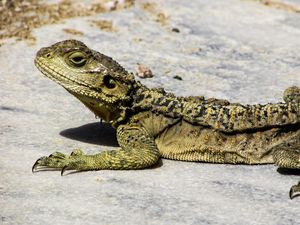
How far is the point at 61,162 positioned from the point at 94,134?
4.09ft

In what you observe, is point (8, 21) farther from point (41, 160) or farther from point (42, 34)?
point (41, 160)

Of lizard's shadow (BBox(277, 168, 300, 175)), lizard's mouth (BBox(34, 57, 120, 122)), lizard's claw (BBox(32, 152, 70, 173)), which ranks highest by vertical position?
lizard's mouth (BBox(34, 57, 120, 122))

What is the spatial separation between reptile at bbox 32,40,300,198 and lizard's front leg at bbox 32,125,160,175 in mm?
13

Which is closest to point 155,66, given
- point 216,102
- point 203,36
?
point 203,36

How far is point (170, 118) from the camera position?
7.96m

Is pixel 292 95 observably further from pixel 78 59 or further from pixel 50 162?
pixel 50 162

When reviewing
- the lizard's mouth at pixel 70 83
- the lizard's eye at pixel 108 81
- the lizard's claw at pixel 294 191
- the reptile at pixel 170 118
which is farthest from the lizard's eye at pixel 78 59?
the lizard's claw at pixel 294 191

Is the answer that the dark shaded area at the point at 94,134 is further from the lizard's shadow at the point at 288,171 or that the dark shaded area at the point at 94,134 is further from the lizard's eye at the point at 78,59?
the lizard's shadow at the point at 288,171

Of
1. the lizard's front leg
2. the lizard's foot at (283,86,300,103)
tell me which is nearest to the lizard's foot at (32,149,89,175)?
the lizard's front leg

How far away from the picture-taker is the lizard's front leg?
7453mm

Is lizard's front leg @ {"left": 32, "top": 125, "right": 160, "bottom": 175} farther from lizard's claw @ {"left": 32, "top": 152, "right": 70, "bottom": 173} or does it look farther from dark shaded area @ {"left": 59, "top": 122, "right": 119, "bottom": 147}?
dark shaded area @ {"left": 59, "top": 122, "right": 119, "bottom": 147}

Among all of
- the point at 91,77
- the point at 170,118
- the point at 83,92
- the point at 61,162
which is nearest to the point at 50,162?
the point at 61,162

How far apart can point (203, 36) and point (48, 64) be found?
13.8ft

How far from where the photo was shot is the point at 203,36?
11.8 m
